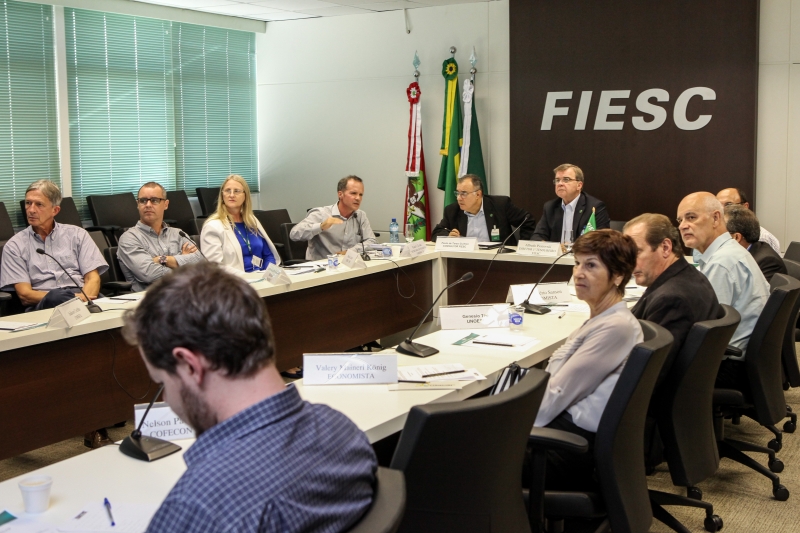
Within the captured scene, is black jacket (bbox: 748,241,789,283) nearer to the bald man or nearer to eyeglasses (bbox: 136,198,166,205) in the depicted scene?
the bald man

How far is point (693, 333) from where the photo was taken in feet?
8.53

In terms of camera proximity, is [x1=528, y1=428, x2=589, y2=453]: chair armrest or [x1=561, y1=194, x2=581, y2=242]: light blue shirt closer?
[x1=528, y1=428, x2=589, y2=453]: chair armrest

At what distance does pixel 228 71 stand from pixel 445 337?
262 inches

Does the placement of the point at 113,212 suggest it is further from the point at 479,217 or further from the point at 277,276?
the point at 277,276

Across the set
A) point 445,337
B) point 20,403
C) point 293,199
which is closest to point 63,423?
point 20,403

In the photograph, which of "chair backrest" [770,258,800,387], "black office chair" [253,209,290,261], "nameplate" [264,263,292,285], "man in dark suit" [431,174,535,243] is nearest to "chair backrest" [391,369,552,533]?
"chair backrest" [770,258,800,387]

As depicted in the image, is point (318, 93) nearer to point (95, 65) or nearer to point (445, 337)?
point (95, 65)

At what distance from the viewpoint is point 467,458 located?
1681 mm

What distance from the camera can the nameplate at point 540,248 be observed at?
5.31 meters

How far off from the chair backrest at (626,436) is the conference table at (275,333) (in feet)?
1.92

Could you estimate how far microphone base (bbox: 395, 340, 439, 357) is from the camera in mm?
2930

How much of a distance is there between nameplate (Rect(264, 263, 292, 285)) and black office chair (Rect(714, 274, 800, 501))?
85.4 inches

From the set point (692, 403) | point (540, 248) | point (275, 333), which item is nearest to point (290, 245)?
point (540, 248)

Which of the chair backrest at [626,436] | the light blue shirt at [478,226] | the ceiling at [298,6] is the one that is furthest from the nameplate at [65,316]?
the ceiling at [298,6]
